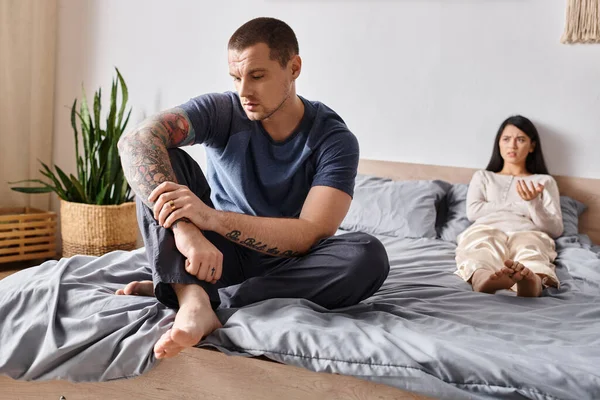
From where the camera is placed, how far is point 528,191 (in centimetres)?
280

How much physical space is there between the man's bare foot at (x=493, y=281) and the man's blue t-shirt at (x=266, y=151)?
0.52 metres

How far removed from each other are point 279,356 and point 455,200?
5.97 ft

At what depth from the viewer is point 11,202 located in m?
4.14

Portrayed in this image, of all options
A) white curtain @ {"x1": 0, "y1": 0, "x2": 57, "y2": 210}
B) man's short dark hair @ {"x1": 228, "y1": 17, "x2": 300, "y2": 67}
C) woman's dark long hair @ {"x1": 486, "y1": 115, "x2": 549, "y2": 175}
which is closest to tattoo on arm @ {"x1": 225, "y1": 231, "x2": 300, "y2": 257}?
man's short dark hair @ {"x1": 228, "y1": 17, "x2": 300, "y2": 67}

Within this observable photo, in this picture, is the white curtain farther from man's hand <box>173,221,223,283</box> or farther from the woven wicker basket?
man's hand <box>173,221,223,283</box>

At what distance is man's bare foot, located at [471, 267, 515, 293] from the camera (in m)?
→ 2.13

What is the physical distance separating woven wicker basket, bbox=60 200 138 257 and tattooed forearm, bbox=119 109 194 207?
1.85 metres

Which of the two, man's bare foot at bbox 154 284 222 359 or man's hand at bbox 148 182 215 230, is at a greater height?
man's hand at bbox 148 182 215 230

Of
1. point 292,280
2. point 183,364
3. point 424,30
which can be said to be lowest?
point 183,364

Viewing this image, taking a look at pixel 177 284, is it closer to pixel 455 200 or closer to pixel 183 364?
pixel 183 364

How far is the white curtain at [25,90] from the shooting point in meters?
4.02

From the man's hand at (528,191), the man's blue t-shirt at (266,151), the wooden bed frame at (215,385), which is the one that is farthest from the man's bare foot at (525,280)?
the wooden bed frame at (215,385)

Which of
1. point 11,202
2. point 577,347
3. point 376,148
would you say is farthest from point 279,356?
point 11,202

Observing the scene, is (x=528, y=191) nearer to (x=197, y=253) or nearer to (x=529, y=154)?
(x=529, y=154)
